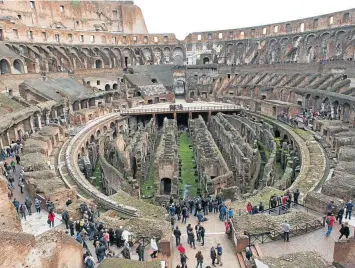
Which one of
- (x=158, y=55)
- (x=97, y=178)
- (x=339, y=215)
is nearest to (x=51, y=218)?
(x=339, y=215)

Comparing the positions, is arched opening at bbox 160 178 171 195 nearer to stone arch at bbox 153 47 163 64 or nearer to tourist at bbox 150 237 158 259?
tourist at bbox 150 237 158 259

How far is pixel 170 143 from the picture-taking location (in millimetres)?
25562

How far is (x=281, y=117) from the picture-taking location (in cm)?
3253

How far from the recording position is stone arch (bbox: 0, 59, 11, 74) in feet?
119

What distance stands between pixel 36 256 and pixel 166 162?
1286 centimetres

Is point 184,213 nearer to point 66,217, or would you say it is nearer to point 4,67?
point 66,217

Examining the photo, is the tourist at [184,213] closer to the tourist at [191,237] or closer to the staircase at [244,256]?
the tourist at [191,237]

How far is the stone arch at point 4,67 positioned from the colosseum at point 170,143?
0.21 m

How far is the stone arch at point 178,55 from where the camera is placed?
61.4 metres

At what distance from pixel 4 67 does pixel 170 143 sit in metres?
24.2

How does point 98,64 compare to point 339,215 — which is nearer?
point 339,215

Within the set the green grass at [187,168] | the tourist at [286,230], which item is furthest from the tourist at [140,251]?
the green grass at [187,168]

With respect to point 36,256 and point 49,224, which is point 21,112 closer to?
point 49,224

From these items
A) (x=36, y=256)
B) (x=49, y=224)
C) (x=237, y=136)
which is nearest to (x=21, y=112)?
(x=49, y=224)
